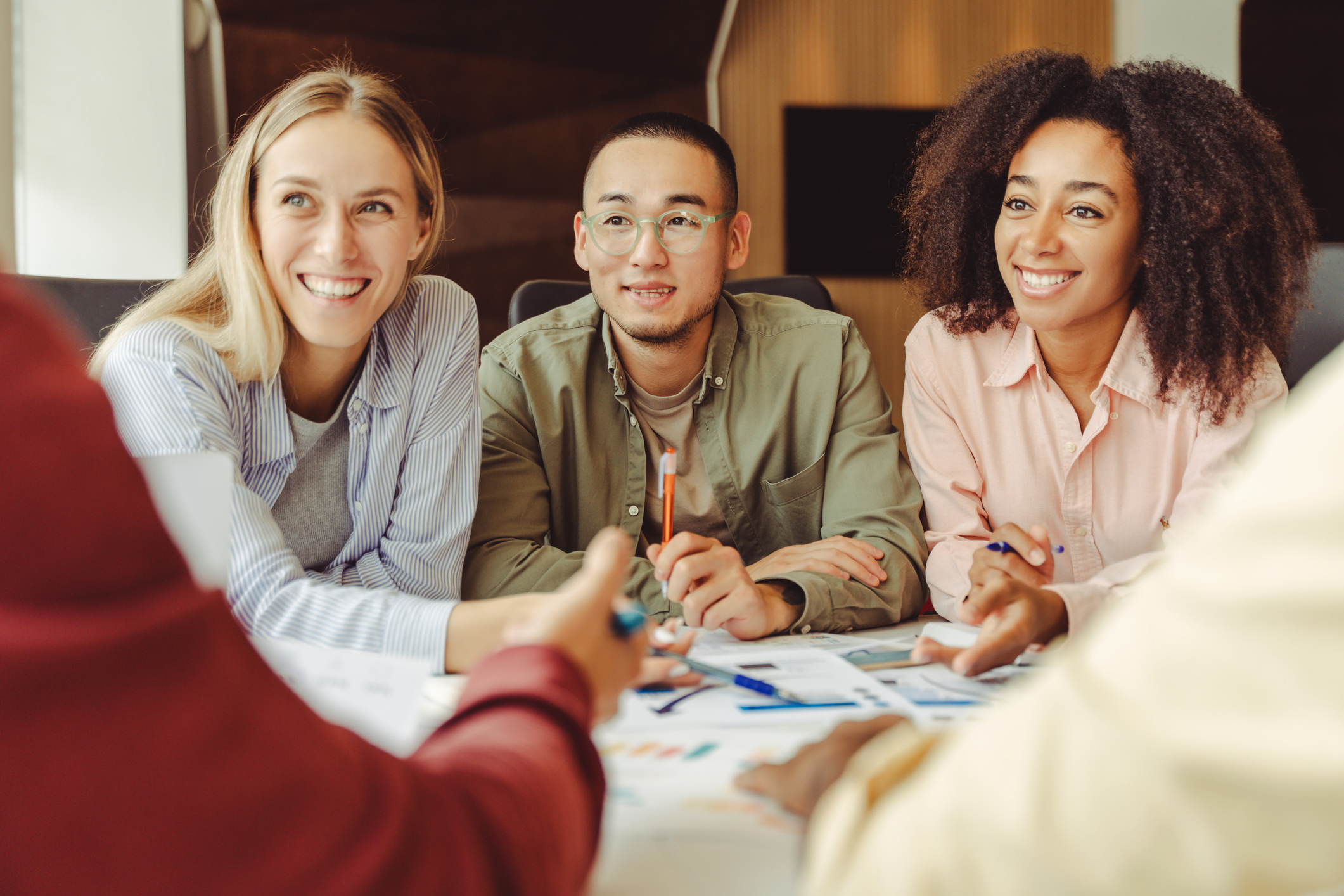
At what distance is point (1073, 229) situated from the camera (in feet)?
5.17

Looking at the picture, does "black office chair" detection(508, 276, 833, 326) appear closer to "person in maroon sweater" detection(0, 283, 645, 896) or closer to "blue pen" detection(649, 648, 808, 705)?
"blue pen" detection(649, 648, 808, 705)

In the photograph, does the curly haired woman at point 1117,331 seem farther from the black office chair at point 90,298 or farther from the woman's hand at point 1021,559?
the black office chair at point 90,298

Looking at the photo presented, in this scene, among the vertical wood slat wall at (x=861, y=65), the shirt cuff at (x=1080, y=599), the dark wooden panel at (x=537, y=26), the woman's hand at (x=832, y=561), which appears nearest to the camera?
the shirt cuff at (x=1080, y=599)

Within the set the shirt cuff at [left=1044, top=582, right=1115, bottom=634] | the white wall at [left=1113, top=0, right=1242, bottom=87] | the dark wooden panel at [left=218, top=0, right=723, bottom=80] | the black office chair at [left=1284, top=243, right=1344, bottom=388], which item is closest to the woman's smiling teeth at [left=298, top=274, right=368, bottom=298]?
the shirt cuff at [left=1044, top=582, right=1115, bottom=634]

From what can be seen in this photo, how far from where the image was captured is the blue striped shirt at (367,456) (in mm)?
1047

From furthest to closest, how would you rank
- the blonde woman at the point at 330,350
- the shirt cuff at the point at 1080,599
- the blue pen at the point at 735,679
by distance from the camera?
1. the blonde woman at the point at 330,350
2. the shirt cuff at the point at 1080,599
3. the blue pen at the point at 735,679

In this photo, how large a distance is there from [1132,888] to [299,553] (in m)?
1.20

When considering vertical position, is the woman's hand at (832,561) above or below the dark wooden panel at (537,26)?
below

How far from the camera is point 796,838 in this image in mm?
604

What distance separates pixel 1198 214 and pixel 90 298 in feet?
6.37

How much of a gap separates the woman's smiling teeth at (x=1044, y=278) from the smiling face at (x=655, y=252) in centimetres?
56

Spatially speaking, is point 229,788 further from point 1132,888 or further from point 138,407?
point 138,407

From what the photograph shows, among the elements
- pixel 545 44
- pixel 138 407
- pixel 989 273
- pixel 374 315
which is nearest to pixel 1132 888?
pixel 138 407

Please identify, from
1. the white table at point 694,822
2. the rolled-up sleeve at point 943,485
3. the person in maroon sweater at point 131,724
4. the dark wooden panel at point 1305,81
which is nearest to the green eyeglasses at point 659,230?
the rolled-up sleeve at point 943,485
